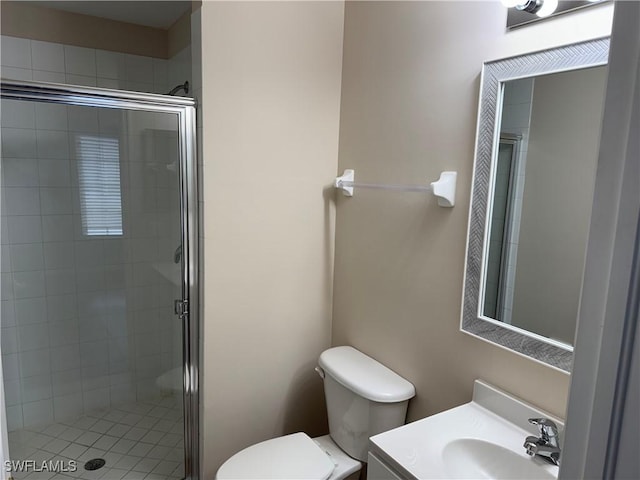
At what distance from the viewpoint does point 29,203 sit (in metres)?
2.25

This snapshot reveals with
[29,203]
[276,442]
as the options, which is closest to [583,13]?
[276,442]

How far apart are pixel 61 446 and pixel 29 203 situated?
1290 millimetres

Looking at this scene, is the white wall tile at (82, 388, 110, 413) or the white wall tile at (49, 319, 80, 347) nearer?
the white wall tile at (49, 319, 80, 347)

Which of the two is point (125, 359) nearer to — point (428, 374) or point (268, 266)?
point (268, 266)

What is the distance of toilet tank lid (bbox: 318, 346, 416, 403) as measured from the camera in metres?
1.58

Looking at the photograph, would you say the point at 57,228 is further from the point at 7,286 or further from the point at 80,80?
the point at 80,80

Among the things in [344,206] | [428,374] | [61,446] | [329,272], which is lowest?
[61,446]

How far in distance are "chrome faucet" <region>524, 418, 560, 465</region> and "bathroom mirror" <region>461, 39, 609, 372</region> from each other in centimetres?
16

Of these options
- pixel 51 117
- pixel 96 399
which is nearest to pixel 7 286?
pixel 96 399

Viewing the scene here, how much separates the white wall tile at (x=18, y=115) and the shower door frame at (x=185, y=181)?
1.47ft

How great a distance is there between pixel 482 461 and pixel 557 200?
Result: 77 cm

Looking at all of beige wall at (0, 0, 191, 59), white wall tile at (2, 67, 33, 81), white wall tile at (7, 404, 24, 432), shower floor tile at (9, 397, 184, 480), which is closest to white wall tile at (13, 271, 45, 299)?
white wall tile at (7, 404, 24, 432)

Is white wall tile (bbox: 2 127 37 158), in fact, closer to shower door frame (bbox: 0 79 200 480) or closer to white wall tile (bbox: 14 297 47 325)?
shower door frame (bbox: 0 79 200 480)

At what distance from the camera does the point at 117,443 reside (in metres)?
2.28
